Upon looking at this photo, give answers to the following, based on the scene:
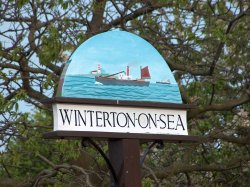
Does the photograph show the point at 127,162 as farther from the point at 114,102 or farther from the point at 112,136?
the point at 114,102

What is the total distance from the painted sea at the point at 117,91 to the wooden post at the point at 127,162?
1.00ft

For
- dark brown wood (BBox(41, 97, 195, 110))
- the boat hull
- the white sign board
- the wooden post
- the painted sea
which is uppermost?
the boat hull

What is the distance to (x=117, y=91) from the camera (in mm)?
5340

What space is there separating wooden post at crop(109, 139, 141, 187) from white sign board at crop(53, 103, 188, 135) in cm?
11

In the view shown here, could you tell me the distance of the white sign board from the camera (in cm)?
509

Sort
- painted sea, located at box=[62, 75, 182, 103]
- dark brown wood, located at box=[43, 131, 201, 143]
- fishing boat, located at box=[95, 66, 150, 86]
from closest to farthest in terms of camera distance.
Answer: dark brown wood, located at box=[43, 131, 201, 143] < painted sea, located at box=[62, 75, 182, 103] < fishing boat, located at box=[95, 66, 150, 86]

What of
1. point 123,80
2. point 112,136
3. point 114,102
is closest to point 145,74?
point 123,80

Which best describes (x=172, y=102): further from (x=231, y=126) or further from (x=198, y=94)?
(x=231, y=126)

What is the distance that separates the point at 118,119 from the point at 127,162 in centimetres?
32

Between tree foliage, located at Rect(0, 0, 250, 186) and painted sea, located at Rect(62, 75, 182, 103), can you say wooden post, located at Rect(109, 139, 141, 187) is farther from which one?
tree foliage, located at Rect(0, 0, 250, 186)

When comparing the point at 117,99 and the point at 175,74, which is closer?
the point at 117,99

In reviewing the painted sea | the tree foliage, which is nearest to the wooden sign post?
the painted sea

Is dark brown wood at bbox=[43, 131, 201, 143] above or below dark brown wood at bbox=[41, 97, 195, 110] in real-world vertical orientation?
below

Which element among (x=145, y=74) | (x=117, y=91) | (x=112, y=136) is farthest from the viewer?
(x=145, y=74)
